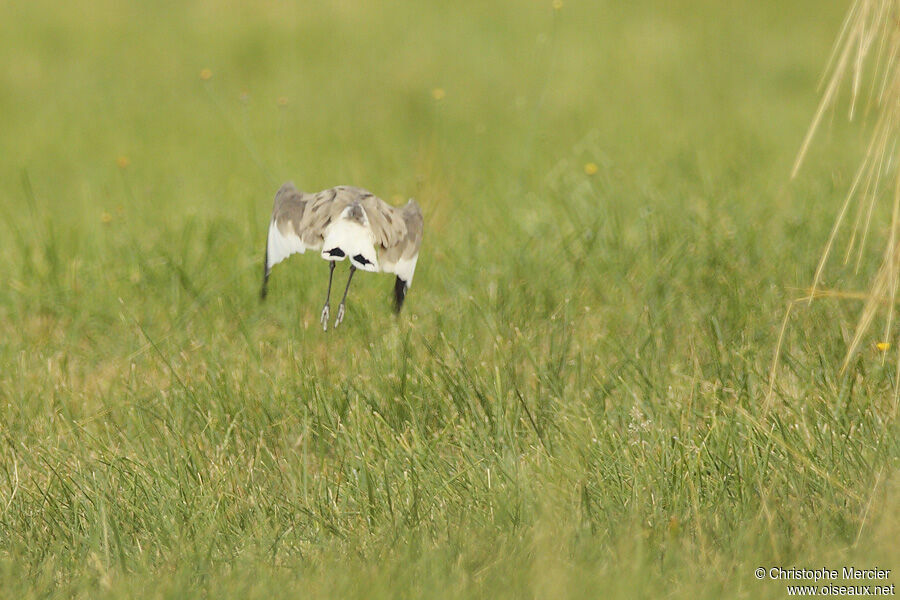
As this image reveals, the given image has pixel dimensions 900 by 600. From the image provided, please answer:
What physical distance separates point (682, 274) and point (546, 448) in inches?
61.9

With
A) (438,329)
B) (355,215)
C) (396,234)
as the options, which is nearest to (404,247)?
(396,234)

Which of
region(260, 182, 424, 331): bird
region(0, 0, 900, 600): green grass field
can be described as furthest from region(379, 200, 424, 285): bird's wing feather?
region(0, 0, 900, 600): green grass field

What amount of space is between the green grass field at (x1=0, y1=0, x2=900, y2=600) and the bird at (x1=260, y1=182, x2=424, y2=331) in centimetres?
51

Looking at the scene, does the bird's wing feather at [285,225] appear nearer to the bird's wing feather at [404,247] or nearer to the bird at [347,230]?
the bird at [347,230]

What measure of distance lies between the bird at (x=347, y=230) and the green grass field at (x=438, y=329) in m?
0.51

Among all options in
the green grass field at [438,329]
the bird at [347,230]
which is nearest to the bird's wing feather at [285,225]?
the bird at [347,230]

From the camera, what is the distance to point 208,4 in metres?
9.00

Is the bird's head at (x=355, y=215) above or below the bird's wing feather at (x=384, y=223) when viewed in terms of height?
below

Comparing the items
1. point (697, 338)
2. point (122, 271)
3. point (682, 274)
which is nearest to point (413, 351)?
point (697, 338)

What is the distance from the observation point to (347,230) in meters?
2.98

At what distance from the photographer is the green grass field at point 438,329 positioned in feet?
9.45

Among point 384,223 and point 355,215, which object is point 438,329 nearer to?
point 384,223

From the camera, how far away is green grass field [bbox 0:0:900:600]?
2879mm

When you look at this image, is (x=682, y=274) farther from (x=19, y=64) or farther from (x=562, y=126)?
(x=19, y=64)
